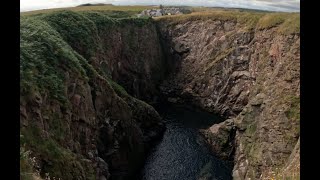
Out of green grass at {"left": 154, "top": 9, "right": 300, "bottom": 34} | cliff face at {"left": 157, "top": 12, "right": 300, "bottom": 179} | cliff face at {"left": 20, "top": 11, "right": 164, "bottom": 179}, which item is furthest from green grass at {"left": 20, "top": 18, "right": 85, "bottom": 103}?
green grass at {"left": 154, "top": 9, "right": 300, "bottom": 34}

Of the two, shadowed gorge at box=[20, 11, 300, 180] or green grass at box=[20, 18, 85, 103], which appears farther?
shadowed gorge at box=[20, 11, 300, 180]

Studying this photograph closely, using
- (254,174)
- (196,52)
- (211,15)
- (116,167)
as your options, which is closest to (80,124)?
(116,167)

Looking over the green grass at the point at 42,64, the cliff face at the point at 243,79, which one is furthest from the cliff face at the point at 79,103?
the cliff face at the point at 243,79

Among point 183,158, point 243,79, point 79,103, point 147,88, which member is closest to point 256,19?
point 243,79

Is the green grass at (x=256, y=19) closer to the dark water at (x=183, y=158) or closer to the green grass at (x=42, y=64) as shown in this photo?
the dark water at (x=183, y=158)

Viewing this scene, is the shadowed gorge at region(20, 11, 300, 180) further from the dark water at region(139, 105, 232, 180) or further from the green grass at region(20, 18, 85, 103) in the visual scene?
the dark water at region(139, 105, 232, 180)
